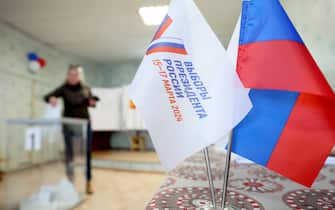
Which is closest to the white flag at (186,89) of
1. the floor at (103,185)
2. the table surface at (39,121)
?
the floor at (103,185)

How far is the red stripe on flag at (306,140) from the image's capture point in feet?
1.30

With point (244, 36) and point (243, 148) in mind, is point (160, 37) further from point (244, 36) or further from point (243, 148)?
point (243, 148)

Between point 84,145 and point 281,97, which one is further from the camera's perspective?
point 84,145

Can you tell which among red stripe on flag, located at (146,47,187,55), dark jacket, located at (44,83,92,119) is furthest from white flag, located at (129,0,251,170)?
dark jacket, located at (44,83,92,119)

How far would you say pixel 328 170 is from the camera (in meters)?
0.90

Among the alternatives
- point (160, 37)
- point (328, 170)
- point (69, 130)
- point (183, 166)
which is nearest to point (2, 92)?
point (69, 130)

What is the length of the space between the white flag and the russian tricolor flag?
4cm

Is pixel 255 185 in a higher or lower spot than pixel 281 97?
lower

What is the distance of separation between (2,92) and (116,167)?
187 cm

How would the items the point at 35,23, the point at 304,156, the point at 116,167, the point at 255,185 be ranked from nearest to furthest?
1. the point at 304,156
2. the point at 255,185
3. the point at 35,23
4. the point at 116,167

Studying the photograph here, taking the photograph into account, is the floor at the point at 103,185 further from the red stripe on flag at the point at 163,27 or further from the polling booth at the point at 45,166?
the red stripe on flag at the point at 163,27

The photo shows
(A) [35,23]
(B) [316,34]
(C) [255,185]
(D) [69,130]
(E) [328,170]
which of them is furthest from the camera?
(A) [35,23]

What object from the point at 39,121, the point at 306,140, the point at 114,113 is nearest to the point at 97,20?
the point at 39,121

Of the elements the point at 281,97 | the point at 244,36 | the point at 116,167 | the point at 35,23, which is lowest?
the point at 116,167
